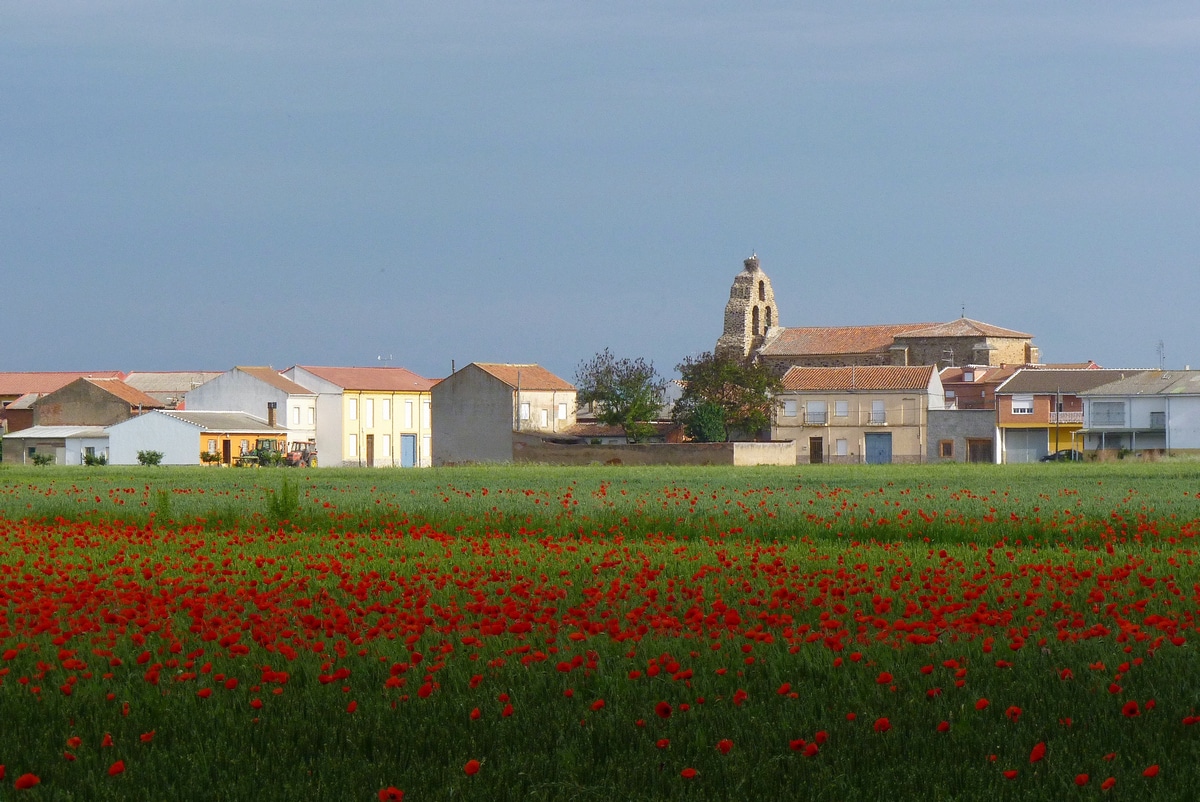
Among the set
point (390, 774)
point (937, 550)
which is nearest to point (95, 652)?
point (390, 774)

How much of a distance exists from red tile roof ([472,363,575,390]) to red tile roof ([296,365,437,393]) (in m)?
9.41

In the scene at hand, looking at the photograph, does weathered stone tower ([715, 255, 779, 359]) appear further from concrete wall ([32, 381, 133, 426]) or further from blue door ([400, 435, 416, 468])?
concrete wall ([32, 381, 133, 426])

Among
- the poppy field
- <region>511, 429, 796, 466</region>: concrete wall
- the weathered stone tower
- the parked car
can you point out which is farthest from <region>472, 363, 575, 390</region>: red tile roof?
the poppy field

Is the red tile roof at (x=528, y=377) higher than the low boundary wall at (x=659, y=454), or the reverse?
the red tile roof at (x=528, y=377)

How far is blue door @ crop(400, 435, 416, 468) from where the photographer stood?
103 meters

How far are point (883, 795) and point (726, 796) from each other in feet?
2.32

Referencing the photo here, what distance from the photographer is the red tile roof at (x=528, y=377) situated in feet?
304

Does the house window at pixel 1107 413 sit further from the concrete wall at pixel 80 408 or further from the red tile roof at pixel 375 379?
the concrete wall at pixel 80 408

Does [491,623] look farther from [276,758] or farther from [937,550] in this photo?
[937,550]

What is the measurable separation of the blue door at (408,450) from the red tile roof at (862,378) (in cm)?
2857

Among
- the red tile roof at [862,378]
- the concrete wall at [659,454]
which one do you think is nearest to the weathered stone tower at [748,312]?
the red tile roof at [862,378]

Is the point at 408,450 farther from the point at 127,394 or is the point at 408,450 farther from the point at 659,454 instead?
the point at 659,454

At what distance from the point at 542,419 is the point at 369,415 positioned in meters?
14.3

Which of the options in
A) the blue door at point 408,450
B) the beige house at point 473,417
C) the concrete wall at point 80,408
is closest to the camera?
the beige house at point 473,417
